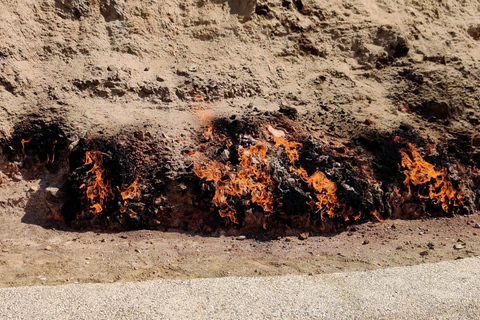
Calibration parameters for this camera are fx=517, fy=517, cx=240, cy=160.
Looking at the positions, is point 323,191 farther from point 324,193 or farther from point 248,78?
point 248,78

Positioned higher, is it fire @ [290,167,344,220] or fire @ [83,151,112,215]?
fire @ [290,167,344,220]

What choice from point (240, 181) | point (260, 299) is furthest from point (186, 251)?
point (260, 299)

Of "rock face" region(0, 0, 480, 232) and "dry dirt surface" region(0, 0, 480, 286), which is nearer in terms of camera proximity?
"dry dirt surface" region(0, 0, 480, 286)

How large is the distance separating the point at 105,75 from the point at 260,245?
366 centimetres

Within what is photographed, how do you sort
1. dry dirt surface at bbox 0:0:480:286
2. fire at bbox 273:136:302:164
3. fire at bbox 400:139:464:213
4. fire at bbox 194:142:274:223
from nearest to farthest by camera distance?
1. dry dirt surface at bbox 0:0:480:286
2. fire at bbox 194:142:274:223
3. fire at bbox 273:136:302:164
4. fire at bbox 400:139:464:213

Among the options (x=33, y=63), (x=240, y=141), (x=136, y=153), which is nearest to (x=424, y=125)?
(x=240, y=141)

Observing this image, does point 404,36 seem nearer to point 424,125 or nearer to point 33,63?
point 424,125

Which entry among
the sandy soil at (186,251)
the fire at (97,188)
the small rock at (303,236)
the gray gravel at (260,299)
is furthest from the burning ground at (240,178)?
the gray gravel at (260,299)

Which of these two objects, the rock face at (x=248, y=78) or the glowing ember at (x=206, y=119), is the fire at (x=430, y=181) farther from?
the glowing ember at (x=206, y=119)

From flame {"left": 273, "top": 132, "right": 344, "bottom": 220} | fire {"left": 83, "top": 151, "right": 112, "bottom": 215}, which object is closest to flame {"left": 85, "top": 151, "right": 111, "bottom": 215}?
fire {"left": 83, "top": 151, "right": 112, "bottom": 215}

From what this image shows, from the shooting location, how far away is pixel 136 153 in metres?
7.42

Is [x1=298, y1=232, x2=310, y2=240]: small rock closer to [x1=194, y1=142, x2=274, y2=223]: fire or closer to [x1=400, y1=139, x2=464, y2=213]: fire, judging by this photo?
[x1=194, y1=142, x2=274, y2=223]: fire

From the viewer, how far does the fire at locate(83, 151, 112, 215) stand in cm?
708

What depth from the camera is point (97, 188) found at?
712 cm
